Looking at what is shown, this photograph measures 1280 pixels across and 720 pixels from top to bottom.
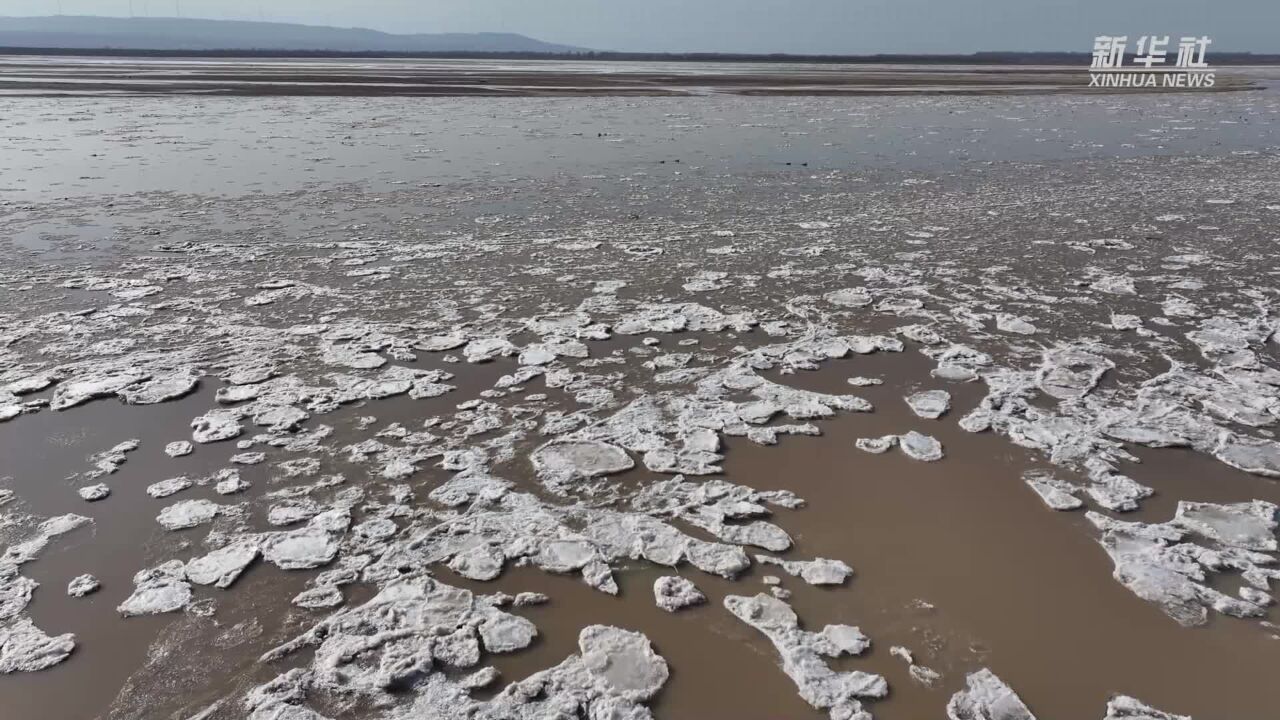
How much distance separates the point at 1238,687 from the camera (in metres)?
2.29

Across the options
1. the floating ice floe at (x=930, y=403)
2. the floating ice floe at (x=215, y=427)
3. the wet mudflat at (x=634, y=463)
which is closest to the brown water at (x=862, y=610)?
the wet mudflat at (x=634, y=463)

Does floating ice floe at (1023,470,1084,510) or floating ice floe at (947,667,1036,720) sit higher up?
floating ice floe at (1023,470,1084,510)

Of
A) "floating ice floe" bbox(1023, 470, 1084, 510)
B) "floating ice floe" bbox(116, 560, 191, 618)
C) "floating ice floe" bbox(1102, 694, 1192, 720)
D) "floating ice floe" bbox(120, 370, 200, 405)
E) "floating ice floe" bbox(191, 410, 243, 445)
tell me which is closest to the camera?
"floating ice floe" bbox(1102, 694, 1192, 720)

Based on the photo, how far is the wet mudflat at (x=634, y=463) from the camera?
2395mm

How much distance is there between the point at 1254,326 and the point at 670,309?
4210 mm

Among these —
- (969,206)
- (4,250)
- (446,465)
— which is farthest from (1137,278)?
(4,250)

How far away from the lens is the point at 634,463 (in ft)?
11.8

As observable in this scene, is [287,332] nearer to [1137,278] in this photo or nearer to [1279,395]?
[1279,395]

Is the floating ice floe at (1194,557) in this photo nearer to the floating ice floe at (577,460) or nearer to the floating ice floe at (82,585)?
the floating ice floe at (577,460)

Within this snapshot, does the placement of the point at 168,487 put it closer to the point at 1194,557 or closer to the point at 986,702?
the point at 986,702

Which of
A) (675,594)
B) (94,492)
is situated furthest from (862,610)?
(94,492)

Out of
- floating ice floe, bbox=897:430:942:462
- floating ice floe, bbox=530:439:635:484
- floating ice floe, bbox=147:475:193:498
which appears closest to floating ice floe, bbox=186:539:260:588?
floating ice floe, bbox=147:475:193:498

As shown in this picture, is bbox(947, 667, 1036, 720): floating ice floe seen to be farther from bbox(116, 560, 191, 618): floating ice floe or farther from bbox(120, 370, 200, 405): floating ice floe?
bbox(120, 370, 200, 405): floating ice floe

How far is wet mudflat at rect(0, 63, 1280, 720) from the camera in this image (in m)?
2.39
